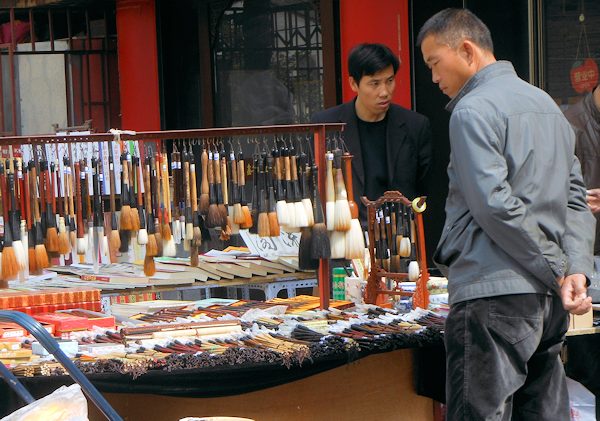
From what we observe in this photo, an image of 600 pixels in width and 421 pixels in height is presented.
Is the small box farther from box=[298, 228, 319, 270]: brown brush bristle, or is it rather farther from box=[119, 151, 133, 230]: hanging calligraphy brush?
box=[119, 151, 133, 230]: hanging calligraphy brush

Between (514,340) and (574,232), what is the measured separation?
0.52 metres

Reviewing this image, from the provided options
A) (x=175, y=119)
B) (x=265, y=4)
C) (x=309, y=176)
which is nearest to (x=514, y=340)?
(x=309, y=176)

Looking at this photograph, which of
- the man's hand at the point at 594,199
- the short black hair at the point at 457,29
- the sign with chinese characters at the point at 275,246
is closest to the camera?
the short black hair at the point at 457,29

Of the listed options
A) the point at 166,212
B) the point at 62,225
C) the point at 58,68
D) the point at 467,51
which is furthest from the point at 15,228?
the point at 58,68

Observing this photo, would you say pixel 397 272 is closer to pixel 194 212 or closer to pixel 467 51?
pixel 194 212

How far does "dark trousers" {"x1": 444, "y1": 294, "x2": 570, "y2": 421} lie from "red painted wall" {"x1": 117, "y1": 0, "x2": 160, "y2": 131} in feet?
22.4

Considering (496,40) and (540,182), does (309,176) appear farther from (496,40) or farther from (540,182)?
(496,40)

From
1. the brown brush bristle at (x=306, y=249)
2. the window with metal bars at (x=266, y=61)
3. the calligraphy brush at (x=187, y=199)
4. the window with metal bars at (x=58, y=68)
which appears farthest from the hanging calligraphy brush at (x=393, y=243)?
the window with metal bars at (x=58, y=68)

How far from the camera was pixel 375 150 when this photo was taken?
624cm

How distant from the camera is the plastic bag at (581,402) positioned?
17.9 feet

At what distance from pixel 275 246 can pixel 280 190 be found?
6.70 ft

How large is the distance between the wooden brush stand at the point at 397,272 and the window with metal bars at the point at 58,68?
6475mm

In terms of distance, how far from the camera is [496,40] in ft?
25.3

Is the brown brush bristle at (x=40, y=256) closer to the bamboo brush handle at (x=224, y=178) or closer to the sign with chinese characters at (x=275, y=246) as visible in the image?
the bamboo brush handle at (x=224, y=178)
